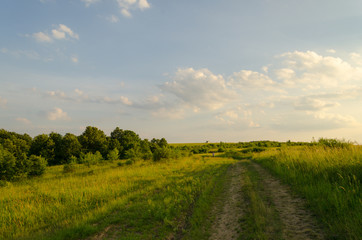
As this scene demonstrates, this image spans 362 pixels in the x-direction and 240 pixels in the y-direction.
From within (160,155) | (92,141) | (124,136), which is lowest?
(160,155)

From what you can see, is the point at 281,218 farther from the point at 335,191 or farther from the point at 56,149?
the point at 56,149

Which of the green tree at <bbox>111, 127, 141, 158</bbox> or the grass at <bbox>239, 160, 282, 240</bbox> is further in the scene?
the green tree at <bbox>111, 127, 141, 158</bbox>

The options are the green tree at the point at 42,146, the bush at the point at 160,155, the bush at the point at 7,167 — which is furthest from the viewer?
the green tree at the point at 42,146

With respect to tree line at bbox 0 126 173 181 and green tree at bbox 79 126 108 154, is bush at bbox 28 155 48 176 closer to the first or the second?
tree line at bbox 0 126 173 181

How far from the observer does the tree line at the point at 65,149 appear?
21331 millimetres

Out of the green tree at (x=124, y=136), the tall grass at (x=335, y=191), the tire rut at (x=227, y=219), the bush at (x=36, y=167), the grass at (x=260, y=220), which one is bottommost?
the bush at (x=36, y=167)

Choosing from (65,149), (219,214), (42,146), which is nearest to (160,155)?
(219,214)

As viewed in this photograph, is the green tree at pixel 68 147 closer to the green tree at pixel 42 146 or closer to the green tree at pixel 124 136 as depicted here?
the green tree at pixel 42 146

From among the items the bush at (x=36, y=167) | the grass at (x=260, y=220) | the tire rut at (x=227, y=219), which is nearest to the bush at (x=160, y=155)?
the bush at (x=36, y=167)

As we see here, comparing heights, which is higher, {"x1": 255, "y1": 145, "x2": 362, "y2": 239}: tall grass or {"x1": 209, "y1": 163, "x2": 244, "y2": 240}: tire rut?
{"x1": 255, "y1": 145, "x2": 362, "y2": 239}: tall grass

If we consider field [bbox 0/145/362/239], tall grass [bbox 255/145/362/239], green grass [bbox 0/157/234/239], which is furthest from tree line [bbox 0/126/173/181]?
tall grass [bbox 255/145/362/239]

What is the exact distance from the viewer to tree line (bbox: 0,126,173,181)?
21331 mm

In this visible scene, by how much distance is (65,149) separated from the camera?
52.0m

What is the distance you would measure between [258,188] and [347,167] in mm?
4146
